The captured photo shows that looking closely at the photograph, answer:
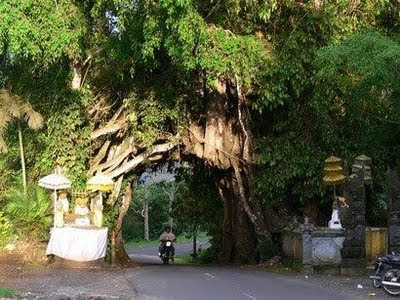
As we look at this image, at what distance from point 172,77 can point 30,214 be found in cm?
532

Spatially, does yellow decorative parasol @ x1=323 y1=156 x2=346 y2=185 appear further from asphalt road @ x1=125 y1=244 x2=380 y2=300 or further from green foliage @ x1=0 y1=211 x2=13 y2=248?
green foliage @ x1=0 y1=211 x2=13 y2=248

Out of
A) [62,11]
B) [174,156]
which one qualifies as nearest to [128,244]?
[174,156]

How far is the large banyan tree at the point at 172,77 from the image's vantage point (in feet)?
46.3

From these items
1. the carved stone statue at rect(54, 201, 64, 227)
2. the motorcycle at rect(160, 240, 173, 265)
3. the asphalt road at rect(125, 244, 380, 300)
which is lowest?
the motorcycle at rect(160, 240, 173, 265)

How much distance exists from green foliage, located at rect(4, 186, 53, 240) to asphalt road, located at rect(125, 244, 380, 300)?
3.35 m

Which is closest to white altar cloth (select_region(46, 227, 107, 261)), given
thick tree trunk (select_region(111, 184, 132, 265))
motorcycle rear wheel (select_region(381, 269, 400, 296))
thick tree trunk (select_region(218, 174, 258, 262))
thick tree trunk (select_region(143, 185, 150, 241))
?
thick tree trunk (select_region(111, 184, 132, 265))

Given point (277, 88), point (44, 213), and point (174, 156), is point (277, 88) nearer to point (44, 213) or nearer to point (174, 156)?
point (174, 156)

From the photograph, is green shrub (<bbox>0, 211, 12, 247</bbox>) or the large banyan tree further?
green shrub (<bbox>0, 211, 12, 247</bbox>)

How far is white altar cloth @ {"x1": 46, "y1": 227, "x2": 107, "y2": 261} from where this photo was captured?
624 inches

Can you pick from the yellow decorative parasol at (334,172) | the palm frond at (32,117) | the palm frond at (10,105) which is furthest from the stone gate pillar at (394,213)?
the palm frond at (10,105)

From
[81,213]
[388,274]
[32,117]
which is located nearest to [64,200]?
[81,213]

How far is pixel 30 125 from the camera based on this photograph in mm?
16266

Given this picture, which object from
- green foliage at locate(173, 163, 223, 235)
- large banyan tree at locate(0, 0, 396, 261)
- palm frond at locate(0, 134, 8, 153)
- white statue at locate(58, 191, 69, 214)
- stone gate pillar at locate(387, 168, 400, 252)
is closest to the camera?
large banyan tree at locate(0, 0, 396, 261)

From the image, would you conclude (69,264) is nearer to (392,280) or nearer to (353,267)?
(353,267)
